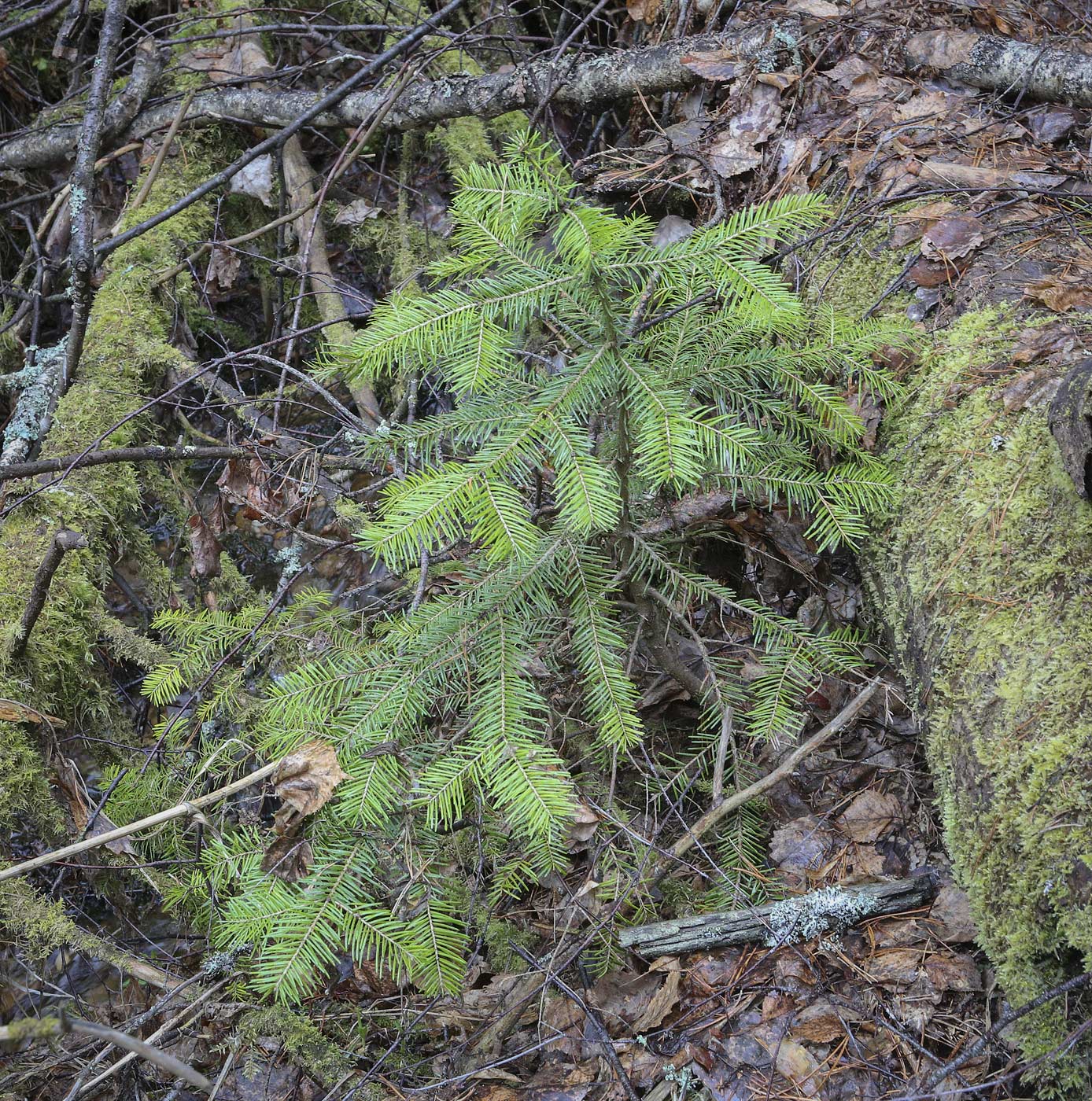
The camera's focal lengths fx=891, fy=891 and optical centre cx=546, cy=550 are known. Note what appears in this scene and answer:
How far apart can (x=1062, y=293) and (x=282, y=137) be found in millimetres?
3024

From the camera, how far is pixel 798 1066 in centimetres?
188

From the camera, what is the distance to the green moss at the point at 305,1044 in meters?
2.12

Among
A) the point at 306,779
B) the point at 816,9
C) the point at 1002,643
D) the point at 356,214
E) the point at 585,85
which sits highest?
the point at 816,9

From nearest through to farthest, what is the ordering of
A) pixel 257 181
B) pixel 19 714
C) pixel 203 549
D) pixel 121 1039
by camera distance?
pixel 121 1039 → pixel 19 714 → pixel 203 549 → pixel 257 181

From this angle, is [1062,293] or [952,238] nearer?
[1062,293]

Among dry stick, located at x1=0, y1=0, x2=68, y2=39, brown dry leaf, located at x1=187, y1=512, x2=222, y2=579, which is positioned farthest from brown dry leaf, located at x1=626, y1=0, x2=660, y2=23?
brown dry leaf, located at x1=187, y1=512, x2=222, y2=579

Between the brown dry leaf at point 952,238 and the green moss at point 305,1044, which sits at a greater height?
the brown dry leaf at point 952,238

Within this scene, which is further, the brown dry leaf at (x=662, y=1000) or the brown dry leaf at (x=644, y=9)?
the brown dry leaf at (x=644, y=9)

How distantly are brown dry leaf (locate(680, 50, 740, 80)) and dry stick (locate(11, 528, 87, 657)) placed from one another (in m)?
2.76

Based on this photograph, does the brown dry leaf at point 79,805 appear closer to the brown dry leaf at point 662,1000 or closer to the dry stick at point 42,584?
the dry stick at point 42,584

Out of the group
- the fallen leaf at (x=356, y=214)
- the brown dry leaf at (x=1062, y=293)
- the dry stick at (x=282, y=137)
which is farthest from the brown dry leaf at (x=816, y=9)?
the fallen leaf at (x=356, y=214)

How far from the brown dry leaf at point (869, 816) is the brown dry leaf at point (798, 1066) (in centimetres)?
55

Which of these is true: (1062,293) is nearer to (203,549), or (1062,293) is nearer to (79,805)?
(203,549)

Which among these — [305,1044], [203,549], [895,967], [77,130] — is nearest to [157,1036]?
[305,1044]
